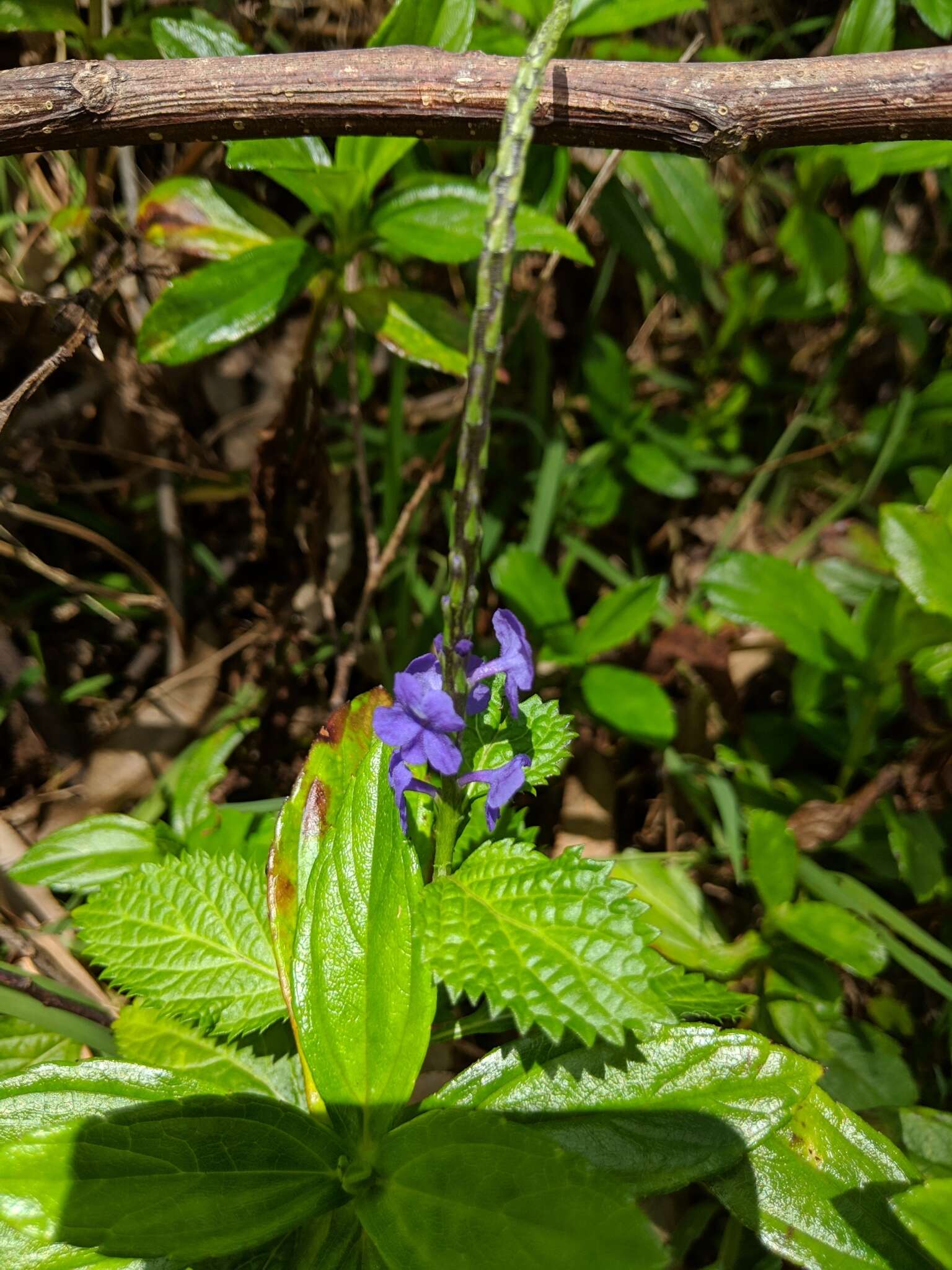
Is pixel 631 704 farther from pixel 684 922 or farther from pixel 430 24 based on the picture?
pixel 430 24

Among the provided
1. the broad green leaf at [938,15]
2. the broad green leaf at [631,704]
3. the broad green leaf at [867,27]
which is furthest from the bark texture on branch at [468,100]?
the broad green leaf at [631,704]

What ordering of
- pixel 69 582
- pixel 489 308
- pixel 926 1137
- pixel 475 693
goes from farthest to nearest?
pixel 69 582 < pixel 926 1137 < pixel 475 693 < pixel 489 308

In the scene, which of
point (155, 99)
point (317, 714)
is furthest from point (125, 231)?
point (317, 714)

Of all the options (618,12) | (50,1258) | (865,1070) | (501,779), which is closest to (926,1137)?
(865,1070)

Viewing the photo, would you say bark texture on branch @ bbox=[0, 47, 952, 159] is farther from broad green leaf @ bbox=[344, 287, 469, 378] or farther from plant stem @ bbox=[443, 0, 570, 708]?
broad green leaf @ bbox=[344, 287, 469, 378]

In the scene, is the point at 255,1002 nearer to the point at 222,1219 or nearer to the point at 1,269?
the point at 222,1219
